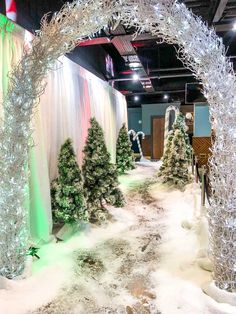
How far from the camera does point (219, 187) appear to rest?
7.86ft

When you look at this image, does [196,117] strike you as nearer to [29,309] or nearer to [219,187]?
[219,187]

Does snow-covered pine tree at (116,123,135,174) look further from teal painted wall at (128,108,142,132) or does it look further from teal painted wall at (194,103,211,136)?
teal painted wall at (128,108,142,132)

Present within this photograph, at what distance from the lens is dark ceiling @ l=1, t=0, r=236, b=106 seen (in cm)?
434

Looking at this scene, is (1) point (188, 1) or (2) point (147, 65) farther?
(2) point (147, 65)

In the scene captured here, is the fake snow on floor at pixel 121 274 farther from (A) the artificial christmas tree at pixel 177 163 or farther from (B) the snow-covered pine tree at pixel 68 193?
(A) the artificial christmas tree at pixel 177 163

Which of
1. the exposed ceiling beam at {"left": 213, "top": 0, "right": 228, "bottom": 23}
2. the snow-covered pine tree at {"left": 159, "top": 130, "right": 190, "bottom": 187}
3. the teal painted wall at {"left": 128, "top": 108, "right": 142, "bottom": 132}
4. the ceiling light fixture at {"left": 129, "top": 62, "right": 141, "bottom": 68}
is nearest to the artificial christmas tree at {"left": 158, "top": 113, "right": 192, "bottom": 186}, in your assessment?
the snow-covered pine tree at {"left": 159, "top": 130, "right": 190, "bottom": 187}

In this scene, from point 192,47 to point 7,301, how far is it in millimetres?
2541

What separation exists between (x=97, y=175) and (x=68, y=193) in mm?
704

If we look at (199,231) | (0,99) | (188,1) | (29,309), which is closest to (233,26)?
(188,1)

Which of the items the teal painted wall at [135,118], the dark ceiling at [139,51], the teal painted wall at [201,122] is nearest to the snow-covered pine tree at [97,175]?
the dark ceiling at [139,51]

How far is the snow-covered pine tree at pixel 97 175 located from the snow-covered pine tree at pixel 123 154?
406cm

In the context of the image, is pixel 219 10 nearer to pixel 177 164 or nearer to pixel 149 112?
pixel 177 164

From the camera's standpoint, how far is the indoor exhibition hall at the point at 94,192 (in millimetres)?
2355

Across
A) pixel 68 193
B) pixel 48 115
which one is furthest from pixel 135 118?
pixel 68 193
